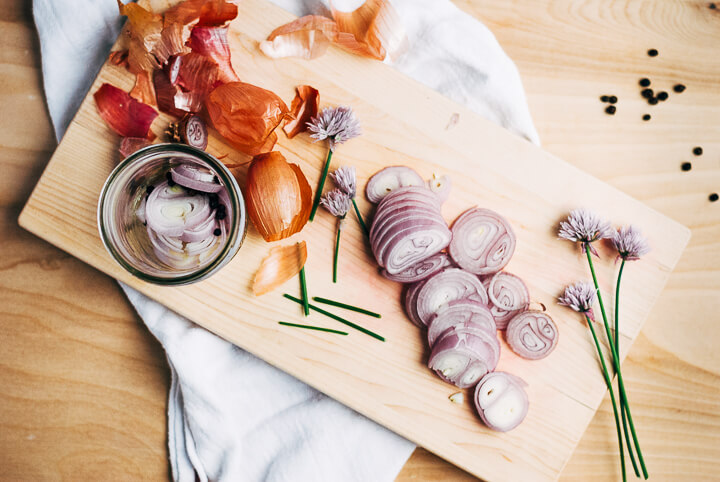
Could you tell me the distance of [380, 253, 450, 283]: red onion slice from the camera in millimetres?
875

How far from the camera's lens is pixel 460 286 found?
884mm

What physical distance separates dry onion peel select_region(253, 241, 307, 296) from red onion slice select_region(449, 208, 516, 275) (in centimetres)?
28

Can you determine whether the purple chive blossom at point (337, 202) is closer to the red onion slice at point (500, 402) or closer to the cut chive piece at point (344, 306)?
the cut chive piece at point (344, 306)

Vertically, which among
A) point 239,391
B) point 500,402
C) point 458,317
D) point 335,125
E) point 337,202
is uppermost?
point 335,125

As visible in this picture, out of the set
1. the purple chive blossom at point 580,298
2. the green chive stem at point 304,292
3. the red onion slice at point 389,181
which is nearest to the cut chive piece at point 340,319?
the green chive stem at point 304,292

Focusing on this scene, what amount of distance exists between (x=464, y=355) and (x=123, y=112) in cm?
74

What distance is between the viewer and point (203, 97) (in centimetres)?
88

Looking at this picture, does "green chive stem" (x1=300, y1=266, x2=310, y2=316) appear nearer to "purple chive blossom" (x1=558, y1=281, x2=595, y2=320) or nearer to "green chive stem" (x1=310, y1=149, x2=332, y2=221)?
"green chive stem" (x1=310, y1=149, x2=332, y2=221)

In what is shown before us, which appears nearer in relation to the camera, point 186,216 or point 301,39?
point 186,216

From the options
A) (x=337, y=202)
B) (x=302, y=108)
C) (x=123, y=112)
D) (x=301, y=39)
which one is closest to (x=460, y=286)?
(x=337, y=202)

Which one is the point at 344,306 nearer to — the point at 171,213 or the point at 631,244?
the point at 171,213

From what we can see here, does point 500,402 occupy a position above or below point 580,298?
below

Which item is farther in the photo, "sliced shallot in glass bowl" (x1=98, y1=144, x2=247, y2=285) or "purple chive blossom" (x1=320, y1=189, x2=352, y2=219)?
"purple chive blossom" (x1=320, y1=189, x2=352, y2=219)

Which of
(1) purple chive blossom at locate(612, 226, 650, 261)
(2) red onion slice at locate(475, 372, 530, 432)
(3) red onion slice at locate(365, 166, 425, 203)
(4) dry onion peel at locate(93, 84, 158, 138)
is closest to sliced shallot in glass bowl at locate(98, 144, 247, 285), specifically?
(4) dry onion peel at locate(93, 84, 158, 138)
